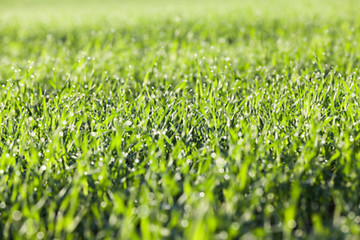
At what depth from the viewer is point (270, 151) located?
6.58 feet

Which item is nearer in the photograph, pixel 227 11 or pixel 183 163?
pixel 183 163

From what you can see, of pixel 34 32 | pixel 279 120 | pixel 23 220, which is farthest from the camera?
pixel 34 32

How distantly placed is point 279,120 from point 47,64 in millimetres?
2652

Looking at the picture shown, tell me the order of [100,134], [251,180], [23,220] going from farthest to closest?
[100,134] → [251,180] → [23,220]

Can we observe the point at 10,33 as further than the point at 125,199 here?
Yes

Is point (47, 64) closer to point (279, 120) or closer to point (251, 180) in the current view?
point (279, 120)

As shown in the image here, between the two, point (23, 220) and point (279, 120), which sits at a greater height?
point (279, 120)

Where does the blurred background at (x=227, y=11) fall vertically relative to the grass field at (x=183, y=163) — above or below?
above

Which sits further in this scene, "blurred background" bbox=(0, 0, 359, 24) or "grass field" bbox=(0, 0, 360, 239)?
"blurred background" bbox=(0, 0, 359, 24)

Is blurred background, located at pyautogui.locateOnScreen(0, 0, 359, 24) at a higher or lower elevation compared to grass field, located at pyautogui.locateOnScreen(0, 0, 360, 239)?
higher

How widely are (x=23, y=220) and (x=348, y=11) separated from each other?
7129 millimetres

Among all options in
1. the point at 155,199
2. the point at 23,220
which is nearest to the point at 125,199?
the point at 155,199

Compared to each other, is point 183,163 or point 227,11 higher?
point 227,11

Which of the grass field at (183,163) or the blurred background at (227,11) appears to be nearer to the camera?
the grass field at (183,163)
